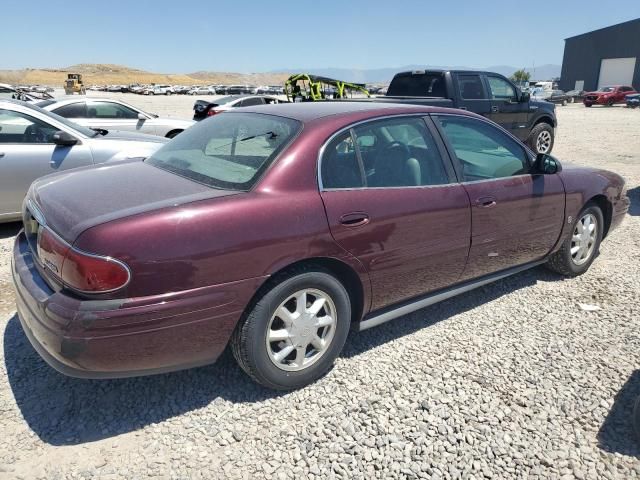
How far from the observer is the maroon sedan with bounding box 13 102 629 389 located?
2.21m

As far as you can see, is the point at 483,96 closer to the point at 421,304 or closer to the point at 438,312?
the point at 438,312

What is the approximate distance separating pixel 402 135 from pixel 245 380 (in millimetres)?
Answer: 1854

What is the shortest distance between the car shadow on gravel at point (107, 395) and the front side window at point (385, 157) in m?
1.16

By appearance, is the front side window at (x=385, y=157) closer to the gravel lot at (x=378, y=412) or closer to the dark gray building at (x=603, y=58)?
the gravel lot at (x=378, y=412)

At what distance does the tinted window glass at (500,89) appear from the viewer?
973cm

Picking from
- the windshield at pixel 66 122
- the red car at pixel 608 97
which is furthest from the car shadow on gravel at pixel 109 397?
the red car at pixel 608 97

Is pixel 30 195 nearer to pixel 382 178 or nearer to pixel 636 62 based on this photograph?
pixel 382 178

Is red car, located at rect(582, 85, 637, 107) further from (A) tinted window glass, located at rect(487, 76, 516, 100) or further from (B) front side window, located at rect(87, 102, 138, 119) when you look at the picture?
(B) front side window, located at rect(87, 102, 138, 119)

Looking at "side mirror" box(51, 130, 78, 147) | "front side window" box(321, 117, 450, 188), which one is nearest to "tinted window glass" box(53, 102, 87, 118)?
"side mirror" box(51, 130, 78, 147)

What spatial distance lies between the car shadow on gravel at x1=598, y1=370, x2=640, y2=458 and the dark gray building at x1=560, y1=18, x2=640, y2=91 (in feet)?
213

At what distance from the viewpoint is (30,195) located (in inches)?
119

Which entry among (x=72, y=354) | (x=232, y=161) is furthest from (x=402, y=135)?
(x=72, y=354)

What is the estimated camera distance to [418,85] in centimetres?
956

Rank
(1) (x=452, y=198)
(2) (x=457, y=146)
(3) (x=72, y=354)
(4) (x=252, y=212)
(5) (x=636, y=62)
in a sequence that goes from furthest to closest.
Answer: (5) (x=636, y=62), (2) (x=457, y=146), (1) (x=452, y=198), (4) (x=252, y=212), (3) (x=72, y=354)
